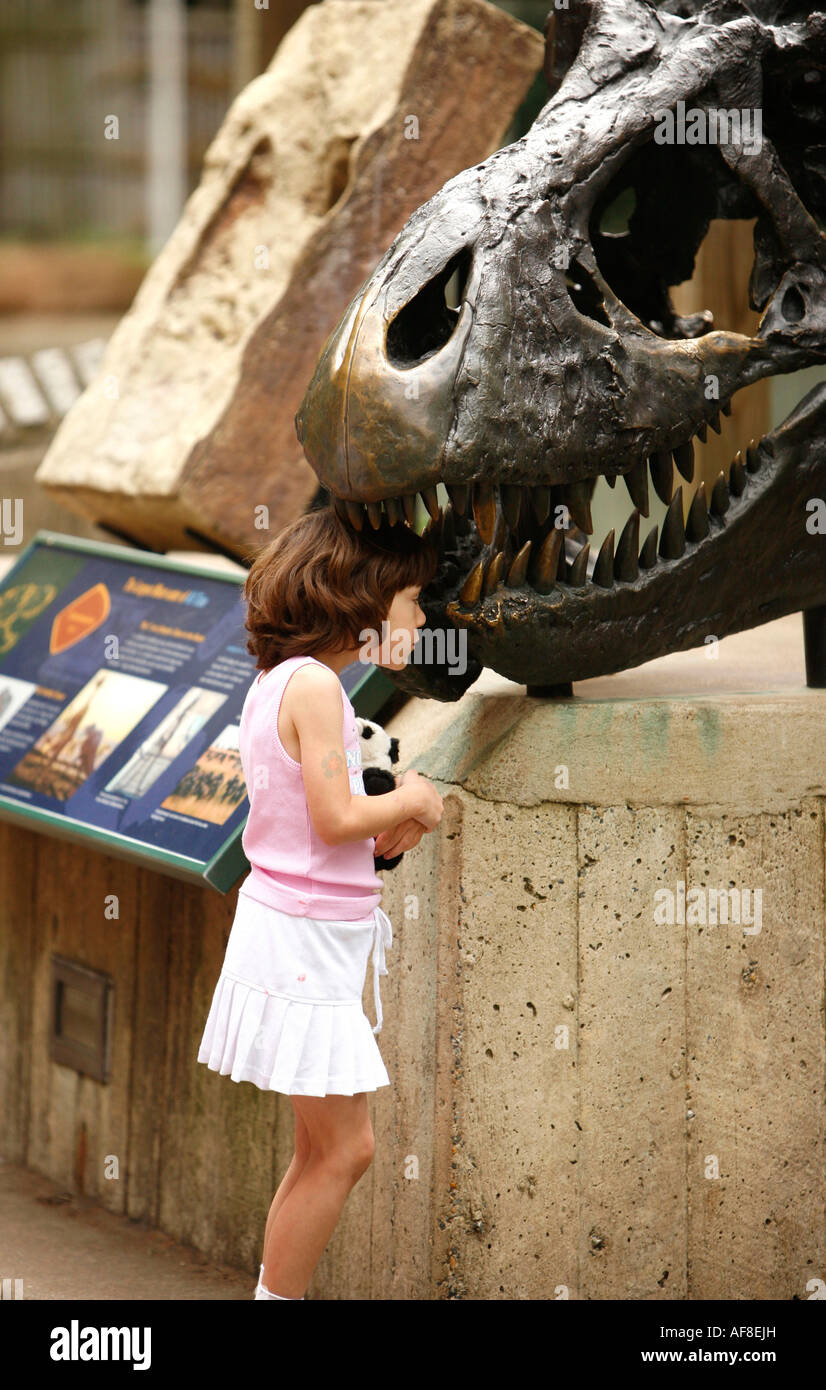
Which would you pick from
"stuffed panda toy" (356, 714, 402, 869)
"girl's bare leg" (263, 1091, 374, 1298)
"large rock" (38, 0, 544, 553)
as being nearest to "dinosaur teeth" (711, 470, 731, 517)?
"stuffed panda toy" (356, 714, 402, 869)

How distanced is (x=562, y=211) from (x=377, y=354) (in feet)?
1.39

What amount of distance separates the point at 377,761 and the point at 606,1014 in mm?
691

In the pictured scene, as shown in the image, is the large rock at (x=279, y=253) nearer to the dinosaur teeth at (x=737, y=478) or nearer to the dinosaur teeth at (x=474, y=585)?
the dinosaur teeth at (x=737, y=478)

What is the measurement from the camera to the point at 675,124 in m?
2.80

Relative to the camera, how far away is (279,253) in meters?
5.07

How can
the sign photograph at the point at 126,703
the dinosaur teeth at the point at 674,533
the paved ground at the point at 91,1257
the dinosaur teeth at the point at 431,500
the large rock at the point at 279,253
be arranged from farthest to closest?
the large rock at the point at 279,253
the paved ground at the point at 91,1257
the sign photograph at the point at 126,703
the dinosaur teeth at the point at 674,533
the dinosaur teeth at the point at 431,500

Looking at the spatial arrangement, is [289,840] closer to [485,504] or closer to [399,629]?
[399,629]

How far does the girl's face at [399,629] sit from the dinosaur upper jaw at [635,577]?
0.10 m

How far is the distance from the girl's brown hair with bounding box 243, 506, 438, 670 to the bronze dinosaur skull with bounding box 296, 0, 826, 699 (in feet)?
0.18

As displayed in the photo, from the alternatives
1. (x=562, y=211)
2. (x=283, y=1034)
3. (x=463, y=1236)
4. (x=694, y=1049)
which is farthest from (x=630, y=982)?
(x=562, y=211)

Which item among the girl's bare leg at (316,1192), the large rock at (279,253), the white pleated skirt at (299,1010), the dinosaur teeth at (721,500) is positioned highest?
the large rock at (279,253)

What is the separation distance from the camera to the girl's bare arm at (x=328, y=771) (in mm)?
2504

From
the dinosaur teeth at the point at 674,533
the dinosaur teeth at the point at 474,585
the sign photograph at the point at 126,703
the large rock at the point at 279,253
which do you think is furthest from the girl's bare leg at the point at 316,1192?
the large rock at the point at 279,253

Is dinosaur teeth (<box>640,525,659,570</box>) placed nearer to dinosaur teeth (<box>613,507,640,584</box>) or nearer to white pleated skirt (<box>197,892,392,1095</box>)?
dinosaur teeth (<box>613,507,640,584</box>)
